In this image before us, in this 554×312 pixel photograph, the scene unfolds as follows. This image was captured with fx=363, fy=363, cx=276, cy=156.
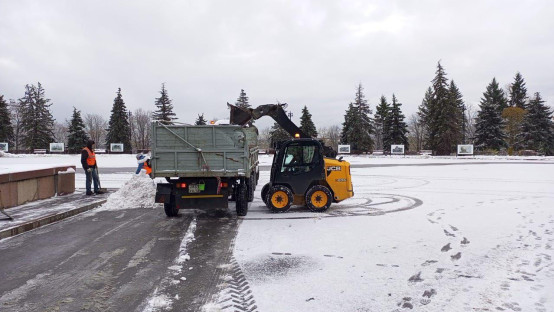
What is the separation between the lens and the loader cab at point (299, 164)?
31.0 feet

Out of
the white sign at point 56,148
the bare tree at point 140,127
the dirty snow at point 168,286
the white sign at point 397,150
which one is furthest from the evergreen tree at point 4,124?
the dirty snow at point 168,286

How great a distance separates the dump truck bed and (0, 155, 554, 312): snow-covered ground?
145cm

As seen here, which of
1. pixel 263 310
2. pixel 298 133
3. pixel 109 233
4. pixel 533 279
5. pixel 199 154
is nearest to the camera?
pixel 263 310

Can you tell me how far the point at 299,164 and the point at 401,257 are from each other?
14.4 ft

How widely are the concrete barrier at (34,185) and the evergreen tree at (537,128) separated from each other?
180 ft

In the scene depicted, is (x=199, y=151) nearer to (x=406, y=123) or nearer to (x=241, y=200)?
(x=241, y=200)

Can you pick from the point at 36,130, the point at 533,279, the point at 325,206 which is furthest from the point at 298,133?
the point at 36,130

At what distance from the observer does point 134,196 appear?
11.0 m

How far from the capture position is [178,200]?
27.9 feet

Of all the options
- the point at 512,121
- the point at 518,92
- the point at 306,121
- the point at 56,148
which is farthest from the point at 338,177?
the point at 518,92

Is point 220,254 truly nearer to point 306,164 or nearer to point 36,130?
point 306,164

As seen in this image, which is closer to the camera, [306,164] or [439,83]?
[306,164]

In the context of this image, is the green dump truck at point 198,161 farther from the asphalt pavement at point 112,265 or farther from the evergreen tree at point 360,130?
the evergreen tree at point 360,130

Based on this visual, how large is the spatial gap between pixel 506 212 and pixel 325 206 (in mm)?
4535
